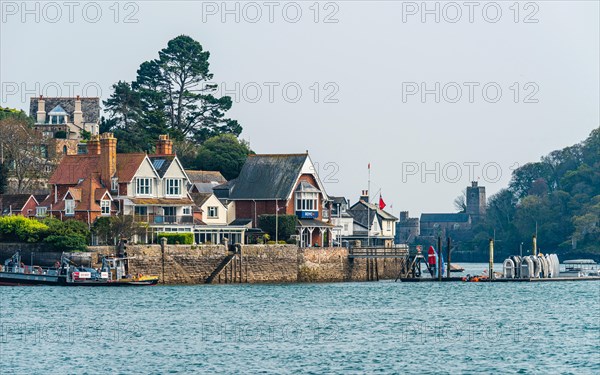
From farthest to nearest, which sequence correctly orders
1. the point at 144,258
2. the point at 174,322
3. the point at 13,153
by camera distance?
the point at 13,153 → the point at 144,258 → the point at 174,322

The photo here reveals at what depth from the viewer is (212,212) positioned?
346 ft

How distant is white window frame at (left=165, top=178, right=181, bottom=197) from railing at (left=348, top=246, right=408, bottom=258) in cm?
1450

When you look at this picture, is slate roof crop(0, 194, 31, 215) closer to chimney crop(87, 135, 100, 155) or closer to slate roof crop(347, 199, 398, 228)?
chimney crop(87, 135, 100, 155)

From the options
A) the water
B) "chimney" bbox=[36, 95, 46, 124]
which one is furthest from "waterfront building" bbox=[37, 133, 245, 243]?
"chimney" bbox=[36, 95, 46, 124]

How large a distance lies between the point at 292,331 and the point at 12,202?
47996 millimetres

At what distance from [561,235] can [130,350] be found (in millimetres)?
143394

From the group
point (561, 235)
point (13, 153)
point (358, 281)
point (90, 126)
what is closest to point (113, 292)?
point (358, 281)

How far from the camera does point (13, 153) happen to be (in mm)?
117312

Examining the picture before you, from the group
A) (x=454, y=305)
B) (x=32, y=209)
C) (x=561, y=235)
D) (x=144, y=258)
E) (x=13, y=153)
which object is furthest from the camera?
(x=561, y=235)

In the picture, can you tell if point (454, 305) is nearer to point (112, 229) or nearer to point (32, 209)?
point (112, 229)

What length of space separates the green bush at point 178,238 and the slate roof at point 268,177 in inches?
471

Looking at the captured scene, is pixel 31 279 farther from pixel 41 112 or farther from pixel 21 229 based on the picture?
pixel 41 112

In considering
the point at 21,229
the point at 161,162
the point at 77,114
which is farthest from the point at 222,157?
the point at 77,114

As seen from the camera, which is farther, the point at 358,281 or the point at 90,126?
the point at 90,126
